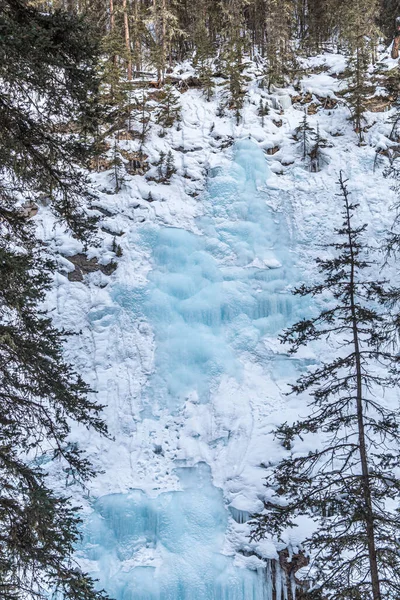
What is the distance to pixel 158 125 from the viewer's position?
19.5 meters

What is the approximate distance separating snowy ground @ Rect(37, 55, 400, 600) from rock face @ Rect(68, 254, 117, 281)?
23 cm

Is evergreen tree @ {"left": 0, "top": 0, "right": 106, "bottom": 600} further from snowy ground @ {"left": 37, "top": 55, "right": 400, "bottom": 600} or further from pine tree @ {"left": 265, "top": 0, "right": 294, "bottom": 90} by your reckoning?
pine tree @ {"left": 265, "top": 0, "right": 294, "bottom": 90}

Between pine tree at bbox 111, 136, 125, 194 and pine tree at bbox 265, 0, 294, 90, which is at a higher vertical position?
pine tree at bbox 265, 0, 294, 90

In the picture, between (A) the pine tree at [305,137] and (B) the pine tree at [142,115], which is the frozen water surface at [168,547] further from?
(A) the pine tree at [305,137]

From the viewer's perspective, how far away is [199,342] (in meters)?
12.3

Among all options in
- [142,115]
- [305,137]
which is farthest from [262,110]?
[142,115]

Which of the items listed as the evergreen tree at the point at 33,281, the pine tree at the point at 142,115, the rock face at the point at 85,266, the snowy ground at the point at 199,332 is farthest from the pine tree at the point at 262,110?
the evergreen tree at the point at 33,281

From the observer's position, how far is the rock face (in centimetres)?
1363

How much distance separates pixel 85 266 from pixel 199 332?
14.2ft

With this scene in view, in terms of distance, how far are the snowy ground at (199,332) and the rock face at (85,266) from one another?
0.23m

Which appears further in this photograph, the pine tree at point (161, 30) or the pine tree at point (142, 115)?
the pine tree at point (161, 30)

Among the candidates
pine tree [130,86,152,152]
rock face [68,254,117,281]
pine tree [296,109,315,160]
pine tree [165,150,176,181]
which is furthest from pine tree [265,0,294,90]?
rock face [68,254,117,281]

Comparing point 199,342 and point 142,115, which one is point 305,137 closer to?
point 142,115

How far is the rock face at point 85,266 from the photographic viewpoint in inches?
537
